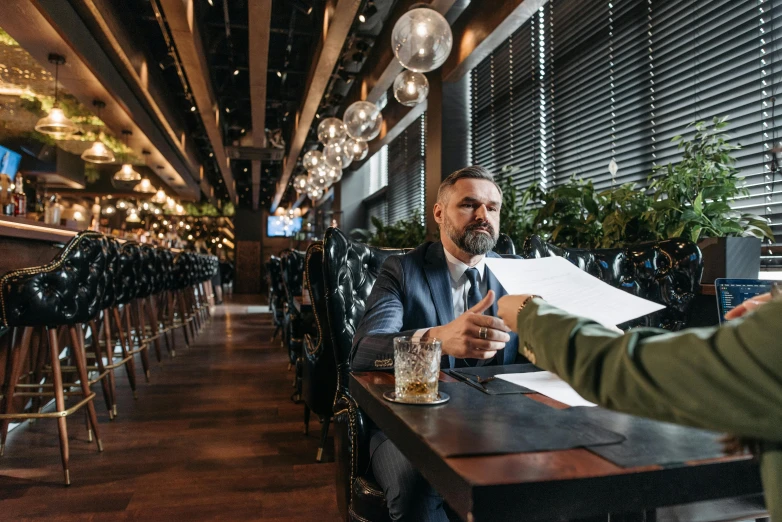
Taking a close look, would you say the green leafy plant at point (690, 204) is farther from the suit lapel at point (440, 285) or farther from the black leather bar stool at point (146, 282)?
the black leather bar stool at point (146, 282)

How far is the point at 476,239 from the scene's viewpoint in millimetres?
1594

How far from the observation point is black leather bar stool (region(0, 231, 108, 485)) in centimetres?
233

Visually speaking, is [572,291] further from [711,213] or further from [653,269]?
[711,213]

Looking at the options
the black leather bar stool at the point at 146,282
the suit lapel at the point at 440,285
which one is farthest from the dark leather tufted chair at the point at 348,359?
the black leather bar stool at the point at 146,282

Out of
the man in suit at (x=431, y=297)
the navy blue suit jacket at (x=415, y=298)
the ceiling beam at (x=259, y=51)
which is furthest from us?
the ceiling beam at (x=259, y=51)

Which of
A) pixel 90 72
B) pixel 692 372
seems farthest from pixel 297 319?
pixel 90 72

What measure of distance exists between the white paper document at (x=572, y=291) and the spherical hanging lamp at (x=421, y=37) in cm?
222

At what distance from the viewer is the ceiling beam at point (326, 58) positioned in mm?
4500

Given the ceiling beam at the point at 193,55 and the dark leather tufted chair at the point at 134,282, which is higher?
the ceiling beam at the point at 193,55

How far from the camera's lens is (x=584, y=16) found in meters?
3.93

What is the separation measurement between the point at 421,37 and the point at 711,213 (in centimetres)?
164

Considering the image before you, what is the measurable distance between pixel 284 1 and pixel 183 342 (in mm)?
4078

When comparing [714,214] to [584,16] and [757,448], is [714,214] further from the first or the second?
[584,16]

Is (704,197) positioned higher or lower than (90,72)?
lower
